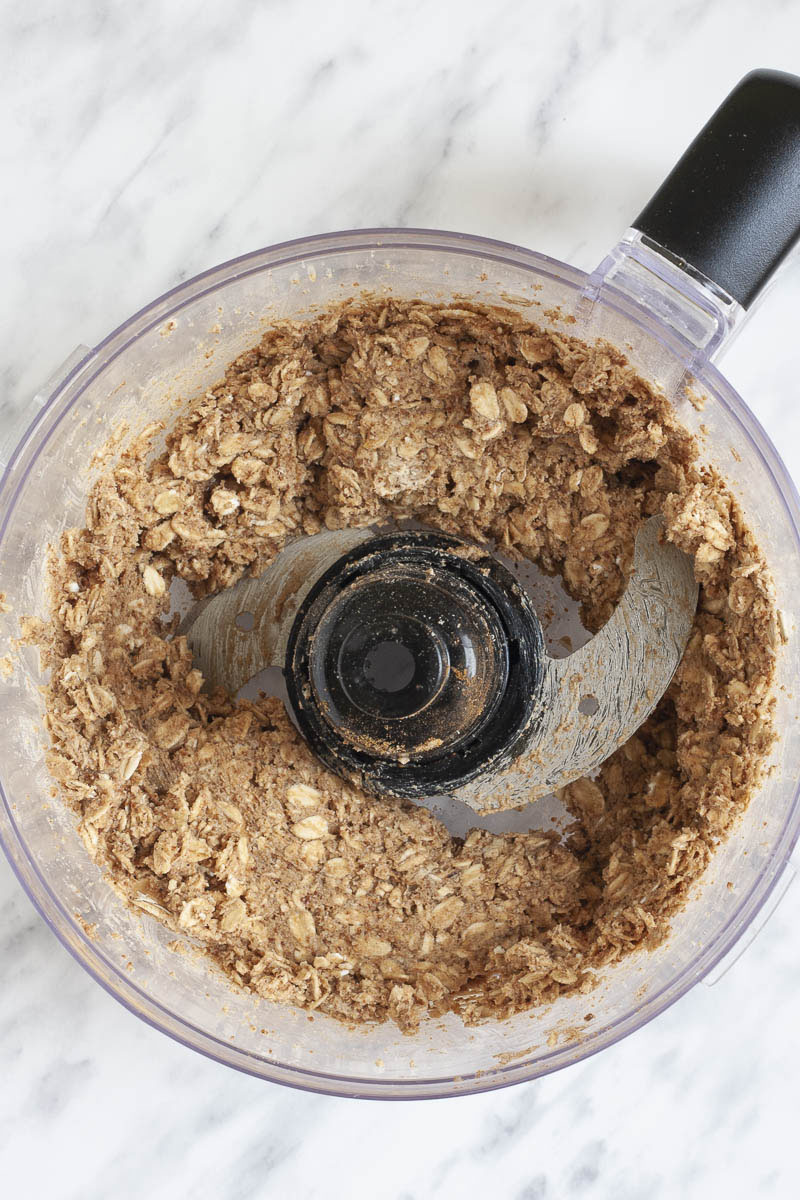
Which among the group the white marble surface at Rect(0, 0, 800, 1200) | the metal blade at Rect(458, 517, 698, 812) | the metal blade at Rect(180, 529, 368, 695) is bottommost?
the metal blade at Rect(180, 529, 368, 695)

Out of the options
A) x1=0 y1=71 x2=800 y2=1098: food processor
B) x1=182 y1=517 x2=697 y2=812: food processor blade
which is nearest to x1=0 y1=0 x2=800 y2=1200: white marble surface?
x1=0 y1=71 x2=800 y2=1098: food processor

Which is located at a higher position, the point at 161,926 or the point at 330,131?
the point at 330,131

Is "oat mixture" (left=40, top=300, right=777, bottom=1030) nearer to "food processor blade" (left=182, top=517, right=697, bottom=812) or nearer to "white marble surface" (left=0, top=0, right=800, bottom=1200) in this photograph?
"food processor blade" (left=182, top=517, right=697, bottom=812)

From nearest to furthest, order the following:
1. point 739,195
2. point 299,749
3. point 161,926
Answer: point 739,195 → point 161,926 → point 299,749

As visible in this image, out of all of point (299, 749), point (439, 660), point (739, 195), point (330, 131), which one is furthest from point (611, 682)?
point (330, 131)

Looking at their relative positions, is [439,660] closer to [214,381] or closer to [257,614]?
[257,614]

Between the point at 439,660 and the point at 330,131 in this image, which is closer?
the point at 439,660
